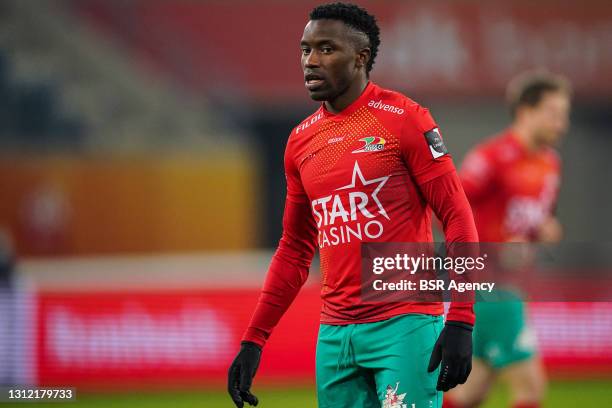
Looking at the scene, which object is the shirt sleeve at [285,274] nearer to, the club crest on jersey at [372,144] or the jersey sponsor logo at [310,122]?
the jersey sponsor logo at [310,122]

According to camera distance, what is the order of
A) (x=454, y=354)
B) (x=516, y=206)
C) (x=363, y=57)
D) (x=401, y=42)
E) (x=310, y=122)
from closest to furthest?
(x=454, y=354) → (x=363, y=57) → (x=310, y=122) → (x=516, y=206) → (x=401, y=42)

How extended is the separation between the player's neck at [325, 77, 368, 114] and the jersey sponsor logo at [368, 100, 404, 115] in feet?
0.25

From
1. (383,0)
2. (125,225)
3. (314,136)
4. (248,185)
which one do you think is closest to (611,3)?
(383,0)

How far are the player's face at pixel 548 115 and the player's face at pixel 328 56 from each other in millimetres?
3113

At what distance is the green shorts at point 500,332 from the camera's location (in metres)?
6.52

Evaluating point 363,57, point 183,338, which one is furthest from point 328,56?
point 183,338

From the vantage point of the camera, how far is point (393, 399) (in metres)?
3.93

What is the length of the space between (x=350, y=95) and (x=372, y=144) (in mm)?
261

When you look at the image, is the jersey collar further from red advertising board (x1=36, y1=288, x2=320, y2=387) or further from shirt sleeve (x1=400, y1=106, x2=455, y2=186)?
red advertising board (x1=36, y1=288, x2=320, y2=387)

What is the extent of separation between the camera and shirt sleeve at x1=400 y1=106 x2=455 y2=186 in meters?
3.98

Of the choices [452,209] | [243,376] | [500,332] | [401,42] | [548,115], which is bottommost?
[243,376]

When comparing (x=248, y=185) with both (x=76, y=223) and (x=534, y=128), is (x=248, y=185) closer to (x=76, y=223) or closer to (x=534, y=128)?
(x=76, y=223)

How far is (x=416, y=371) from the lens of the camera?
396 cm

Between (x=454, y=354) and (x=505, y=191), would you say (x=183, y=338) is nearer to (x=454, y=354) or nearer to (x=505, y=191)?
(x=505, y=191)
